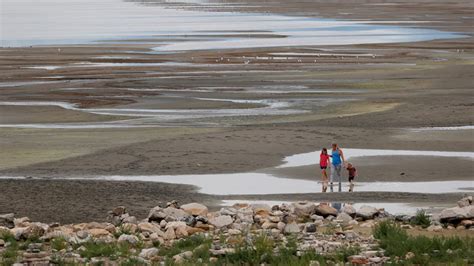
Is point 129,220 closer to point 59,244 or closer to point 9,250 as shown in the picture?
point 59,244

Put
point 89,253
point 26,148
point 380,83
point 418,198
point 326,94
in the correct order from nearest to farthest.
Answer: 1. point 89,253
2. point 418,198
3. point 26,148
4. point 326,94
5. point 380,83

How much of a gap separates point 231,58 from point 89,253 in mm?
46500

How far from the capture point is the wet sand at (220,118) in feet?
80.6

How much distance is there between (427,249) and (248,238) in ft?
8.16

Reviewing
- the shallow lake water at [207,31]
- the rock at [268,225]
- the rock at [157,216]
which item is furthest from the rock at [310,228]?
the shallow lake water at [207,31]

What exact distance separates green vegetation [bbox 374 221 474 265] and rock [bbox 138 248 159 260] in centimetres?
302

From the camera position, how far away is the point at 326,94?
4447 cm

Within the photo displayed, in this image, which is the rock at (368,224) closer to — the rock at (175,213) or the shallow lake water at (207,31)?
the rock at (175,213)

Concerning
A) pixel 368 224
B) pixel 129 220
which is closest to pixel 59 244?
pixel 129 220

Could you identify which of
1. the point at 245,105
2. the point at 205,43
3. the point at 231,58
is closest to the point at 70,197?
the point at 245,105

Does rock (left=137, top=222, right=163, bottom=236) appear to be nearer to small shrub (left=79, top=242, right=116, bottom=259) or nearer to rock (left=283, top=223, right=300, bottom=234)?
small shrub (left=79, top=242, right=116, bottom=259)

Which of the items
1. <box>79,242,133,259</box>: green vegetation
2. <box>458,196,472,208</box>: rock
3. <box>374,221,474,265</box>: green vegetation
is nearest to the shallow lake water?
<box>458,196,472,208</box>: rock

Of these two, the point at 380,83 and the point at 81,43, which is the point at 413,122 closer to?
the point at 380,83

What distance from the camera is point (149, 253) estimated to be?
15.0 meters
